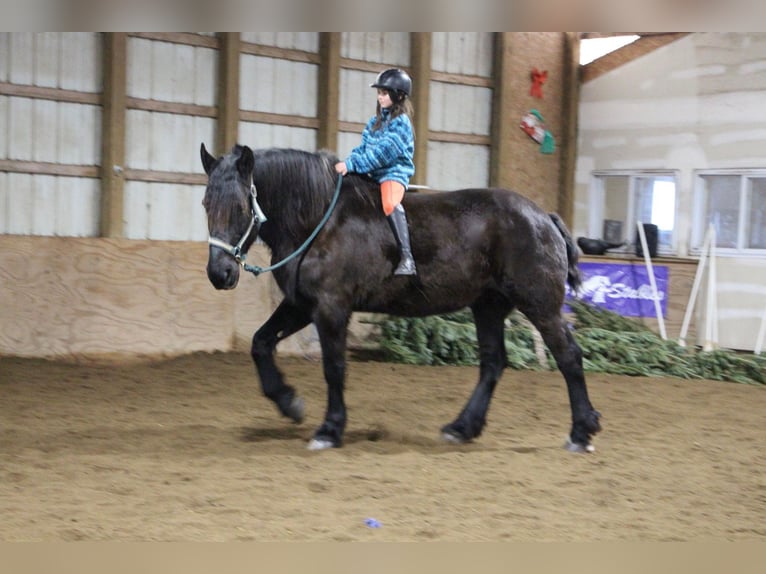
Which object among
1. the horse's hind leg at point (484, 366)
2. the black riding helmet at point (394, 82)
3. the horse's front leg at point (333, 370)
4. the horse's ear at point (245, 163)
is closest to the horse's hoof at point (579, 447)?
the horse's hind leg at point (484, 366)

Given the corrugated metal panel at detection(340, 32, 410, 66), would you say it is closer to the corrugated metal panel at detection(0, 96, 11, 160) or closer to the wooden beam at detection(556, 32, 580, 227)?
the wooden beam at detection(556, 32, 580, 227)

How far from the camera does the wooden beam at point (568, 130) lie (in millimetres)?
13719

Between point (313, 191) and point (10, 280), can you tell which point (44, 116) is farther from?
point (313, 191)

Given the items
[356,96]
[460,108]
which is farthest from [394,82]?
[460,108]

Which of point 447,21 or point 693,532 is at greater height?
point 447,21

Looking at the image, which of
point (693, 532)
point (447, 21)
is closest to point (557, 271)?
point (693, 532)

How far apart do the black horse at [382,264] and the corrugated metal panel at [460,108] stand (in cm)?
648

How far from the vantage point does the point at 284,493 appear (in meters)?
4.79

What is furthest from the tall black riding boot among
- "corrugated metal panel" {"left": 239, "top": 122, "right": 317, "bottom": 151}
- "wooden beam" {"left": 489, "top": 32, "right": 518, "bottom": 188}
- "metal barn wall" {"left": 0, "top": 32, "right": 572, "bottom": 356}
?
"wooden beam" {"left": 489, "top": 32, "right": 518, "bottom": 188}

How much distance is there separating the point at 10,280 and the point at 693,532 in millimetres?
6981

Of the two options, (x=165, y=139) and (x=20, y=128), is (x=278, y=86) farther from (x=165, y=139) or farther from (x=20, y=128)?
(x=20, y=128)

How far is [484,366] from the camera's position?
6469 millimetres

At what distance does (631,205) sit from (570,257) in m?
7.81

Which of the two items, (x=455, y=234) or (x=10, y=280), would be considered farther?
(x=10, y=280)
